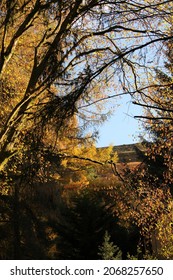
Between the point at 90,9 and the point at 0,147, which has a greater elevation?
the point at 90,9

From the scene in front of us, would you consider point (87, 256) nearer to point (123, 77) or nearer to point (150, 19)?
point (123, 77)

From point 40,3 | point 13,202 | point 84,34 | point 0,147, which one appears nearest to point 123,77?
point 84,34

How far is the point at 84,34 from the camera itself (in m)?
8.23

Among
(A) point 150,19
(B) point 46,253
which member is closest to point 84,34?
(A) point 150,19

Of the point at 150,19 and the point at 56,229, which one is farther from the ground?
the point at 150,19

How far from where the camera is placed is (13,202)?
17.4m

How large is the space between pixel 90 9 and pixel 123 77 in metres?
1.49

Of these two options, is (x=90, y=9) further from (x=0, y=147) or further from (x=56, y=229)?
(x=56, y=229)

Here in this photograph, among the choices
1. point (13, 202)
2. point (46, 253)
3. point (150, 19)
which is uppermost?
point (150, 19)
